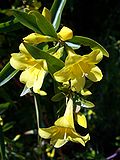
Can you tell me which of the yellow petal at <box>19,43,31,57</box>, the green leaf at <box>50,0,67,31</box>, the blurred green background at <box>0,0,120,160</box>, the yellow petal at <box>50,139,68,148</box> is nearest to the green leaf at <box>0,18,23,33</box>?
the green leaf at <box>50,0,67,31</box>

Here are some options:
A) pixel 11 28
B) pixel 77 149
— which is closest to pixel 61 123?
pixel 11 28

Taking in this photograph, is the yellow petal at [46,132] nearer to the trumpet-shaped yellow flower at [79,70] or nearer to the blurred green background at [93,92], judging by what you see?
the trumpet-shaped yellow flower at [79,70]

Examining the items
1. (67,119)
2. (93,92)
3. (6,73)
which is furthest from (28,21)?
(93,92)

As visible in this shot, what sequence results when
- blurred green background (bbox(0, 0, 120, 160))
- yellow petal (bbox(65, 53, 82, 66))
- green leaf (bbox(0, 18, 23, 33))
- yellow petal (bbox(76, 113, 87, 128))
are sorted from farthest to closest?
1. blurred green background (bbox(0, 0, 120, 160))
2. green leaf (bbox(0, 18, 23, 33))
3. yellow petal (bbox(76, 113, 87, 128))
4. yellow petal (bbox(65, 53, 82, 66))

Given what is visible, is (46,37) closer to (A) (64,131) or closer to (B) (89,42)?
(B) (89,42)

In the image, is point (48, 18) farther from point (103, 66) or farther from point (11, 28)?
point (103, 66)

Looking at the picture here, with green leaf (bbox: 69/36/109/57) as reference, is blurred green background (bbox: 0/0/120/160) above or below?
below

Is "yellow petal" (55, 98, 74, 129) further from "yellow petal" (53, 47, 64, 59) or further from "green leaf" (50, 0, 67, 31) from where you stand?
"green leaf" (50, 0, 67, 31)
